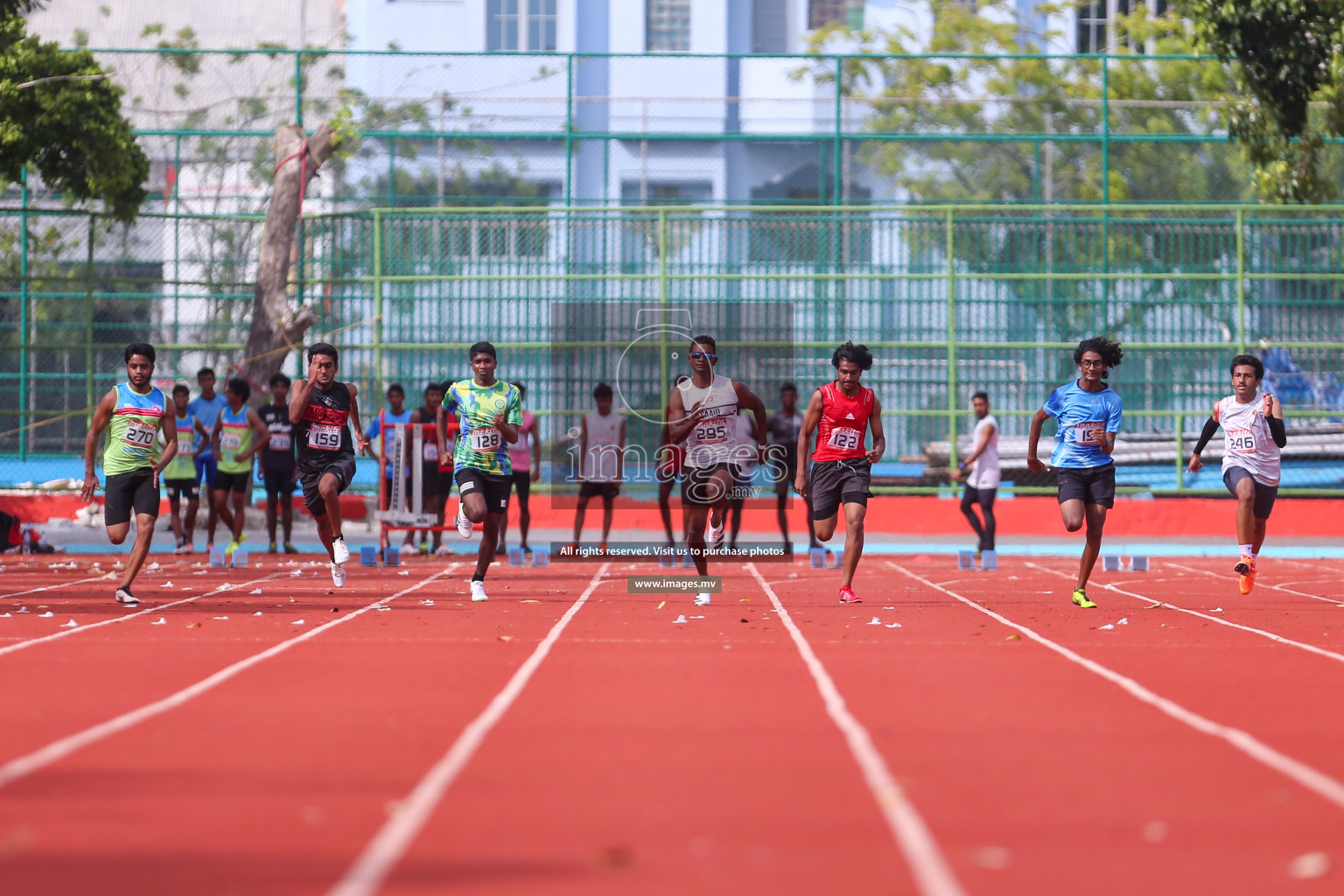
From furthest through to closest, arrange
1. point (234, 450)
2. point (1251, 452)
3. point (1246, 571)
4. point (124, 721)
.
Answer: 1. point (234, 450)
2. point (1251, 452)
3. point (1246, 571)
4. point (124, 721)

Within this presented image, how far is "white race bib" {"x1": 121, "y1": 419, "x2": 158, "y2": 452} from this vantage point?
479 inches

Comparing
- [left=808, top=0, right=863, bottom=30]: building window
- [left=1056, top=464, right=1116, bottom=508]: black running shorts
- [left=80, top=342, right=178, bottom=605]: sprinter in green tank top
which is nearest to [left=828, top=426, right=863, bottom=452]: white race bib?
[left=1056, top=464, right=1116, bottom=508]: black running shorts

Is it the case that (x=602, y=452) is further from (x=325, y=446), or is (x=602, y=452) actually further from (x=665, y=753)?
(x=665, y=753)

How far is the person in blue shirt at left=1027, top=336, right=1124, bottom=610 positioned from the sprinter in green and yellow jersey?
8.88 m

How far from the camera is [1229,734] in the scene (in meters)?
6.82

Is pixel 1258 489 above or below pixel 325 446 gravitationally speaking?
below

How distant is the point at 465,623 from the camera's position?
1120cm

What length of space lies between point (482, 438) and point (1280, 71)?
40.1ft

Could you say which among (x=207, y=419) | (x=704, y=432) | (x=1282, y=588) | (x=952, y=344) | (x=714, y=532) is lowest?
(x=1282, y=588)

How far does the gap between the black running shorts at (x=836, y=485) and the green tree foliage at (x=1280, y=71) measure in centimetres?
996

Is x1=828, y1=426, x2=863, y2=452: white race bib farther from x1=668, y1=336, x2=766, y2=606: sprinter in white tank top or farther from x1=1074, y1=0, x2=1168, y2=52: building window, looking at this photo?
x1=1074, y1=0, x2=1168, y2=52: building window

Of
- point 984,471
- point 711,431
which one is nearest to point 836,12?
point 984,471

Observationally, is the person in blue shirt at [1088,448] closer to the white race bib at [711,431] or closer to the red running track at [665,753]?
the red running track at [665,753]

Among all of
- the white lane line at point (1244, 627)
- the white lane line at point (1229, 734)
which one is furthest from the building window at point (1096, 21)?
→ the white lane line at point (1229, 734)
